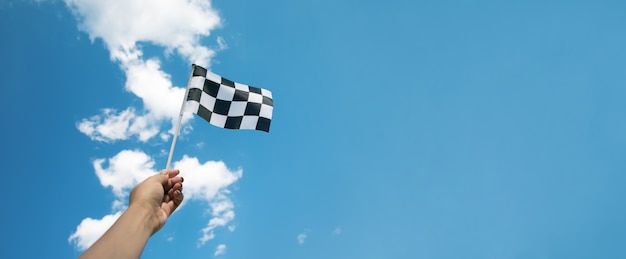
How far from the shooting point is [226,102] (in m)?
6.67

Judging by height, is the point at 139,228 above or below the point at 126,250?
above

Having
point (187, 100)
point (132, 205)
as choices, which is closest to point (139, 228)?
point (132, 205)

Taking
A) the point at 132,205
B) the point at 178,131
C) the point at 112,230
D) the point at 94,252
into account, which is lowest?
the point at 94,252

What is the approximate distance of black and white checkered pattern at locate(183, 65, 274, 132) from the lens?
632 cm

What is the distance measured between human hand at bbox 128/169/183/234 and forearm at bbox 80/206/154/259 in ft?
0.44

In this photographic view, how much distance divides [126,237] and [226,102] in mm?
5104

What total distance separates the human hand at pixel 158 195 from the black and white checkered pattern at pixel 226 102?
3013mm

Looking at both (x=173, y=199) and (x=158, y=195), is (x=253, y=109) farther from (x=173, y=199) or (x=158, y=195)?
(x=158, y=195)

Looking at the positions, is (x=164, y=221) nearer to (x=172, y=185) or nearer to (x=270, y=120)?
(x=172, y=185)

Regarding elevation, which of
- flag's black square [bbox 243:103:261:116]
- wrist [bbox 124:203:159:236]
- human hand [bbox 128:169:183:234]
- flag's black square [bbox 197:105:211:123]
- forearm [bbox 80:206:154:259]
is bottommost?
forearm [bbox 80:206:154:259]

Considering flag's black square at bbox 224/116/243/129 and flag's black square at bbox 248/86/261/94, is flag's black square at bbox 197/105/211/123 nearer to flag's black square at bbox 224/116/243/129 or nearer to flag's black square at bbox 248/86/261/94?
flag's black square at bbox 224/116/243/129

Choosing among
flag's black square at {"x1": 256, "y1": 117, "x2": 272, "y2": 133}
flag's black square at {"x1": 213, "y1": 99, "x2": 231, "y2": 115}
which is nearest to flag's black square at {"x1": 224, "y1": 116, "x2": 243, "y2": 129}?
flag's black square at {"x1": 213, "y1": 99, "x2": 231, "y2": 115}

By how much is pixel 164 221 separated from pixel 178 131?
2599mm

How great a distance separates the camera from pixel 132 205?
2258mm
